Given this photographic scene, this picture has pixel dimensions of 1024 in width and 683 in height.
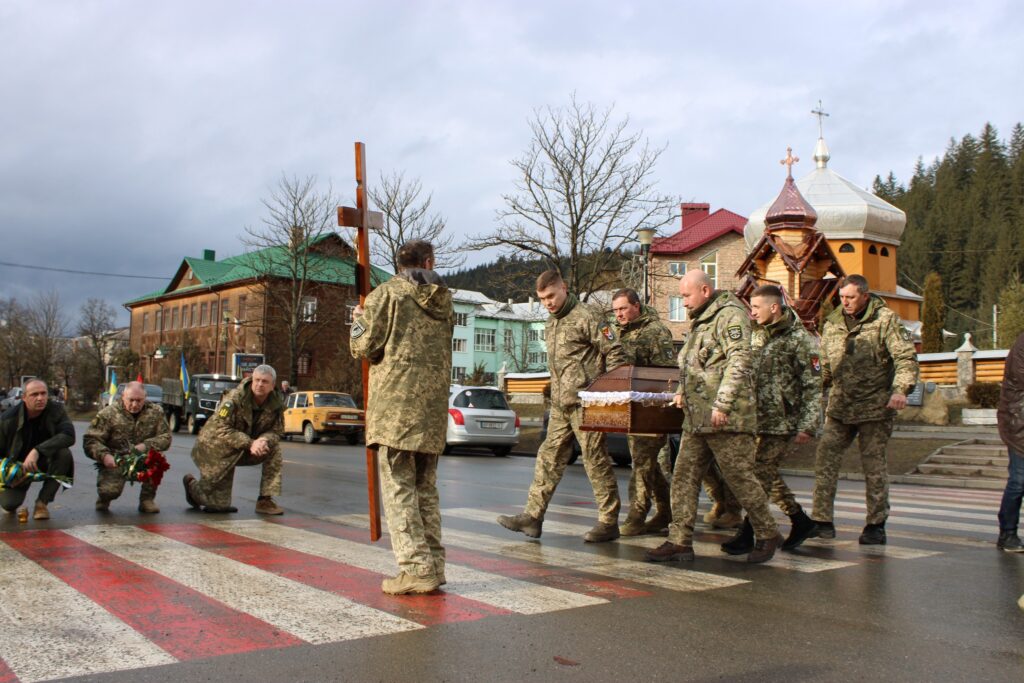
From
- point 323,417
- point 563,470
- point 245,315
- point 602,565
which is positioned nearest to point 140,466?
point 563,470

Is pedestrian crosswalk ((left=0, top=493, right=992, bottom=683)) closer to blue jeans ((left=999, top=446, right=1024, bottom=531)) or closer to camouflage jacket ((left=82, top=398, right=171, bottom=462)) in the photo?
blue jeans ((left=999, top=446, right=1024, bottom=531))

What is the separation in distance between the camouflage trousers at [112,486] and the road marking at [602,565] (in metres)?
3.21

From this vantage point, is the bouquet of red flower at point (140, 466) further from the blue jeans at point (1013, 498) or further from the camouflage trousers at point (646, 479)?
the blue jeans at point (1013, 498)

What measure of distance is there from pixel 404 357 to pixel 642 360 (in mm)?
2784

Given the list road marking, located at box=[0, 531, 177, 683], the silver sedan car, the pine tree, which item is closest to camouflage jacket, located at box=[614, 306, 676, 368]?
road marking, located at box=[0, 531, 177, 683]

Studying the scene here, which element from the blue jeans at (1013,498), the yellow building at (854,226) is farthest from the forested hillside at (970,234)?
the blue jeans at (1013,498)

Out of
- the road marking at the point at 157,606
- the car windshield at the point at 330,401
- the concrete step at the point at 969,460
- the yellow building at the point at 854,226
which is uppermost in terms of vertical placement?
the yellow building at the point at 854,226

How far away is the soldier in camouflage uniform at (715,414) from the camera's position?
614cm

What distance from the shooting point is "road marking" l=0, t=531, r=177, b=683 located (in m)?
3.71

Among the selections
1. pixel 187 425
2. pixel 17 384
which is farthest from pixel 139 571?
pixel 17 384

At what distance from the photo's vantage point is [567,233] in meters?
28.0

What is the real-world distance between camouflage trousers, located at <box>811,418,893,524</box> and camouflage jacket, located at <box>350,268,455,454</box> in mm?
3496

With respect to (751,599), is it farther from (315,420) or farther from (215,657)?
(315,420)

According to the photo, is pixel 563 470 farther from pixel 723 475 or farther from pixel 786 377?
pixel 786 377
